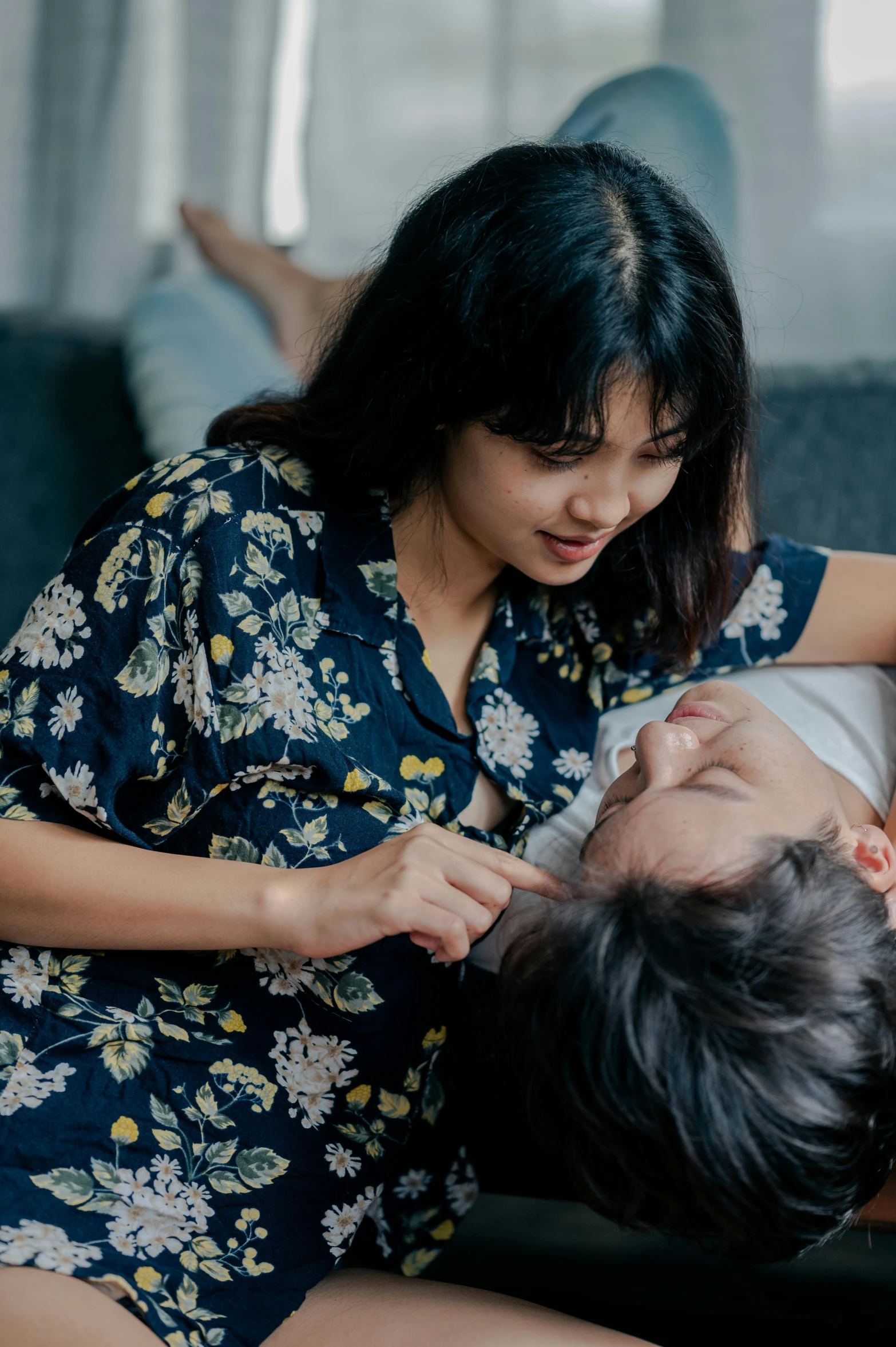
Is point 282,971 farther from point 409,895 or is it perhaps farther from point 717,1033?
point 717,1033

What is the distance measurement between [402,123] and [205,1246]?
242 cm

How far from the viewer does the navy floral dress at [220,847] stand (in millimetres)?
1042

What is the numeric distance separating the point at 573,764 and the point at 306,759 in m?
0.38

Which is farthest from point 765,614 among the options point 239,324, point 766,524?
point 239,324

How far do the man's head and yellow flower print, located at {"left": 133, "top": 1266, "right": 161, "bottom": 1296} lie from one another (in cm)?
36

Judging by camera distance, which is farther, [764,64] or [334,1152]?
[764,64]

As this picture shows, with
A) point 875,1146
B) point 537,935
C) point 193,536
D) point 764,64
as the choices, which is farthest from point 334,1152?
point 764,64

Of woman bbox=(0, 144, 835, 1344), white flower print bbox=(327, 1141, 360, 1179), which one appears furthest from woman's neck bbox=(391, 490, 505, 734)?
white flower print bbox=(327, 1141, 360, 1179)

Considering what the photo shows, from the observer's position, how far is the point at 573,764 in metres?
1.36

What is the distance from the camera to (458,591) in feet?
4.30

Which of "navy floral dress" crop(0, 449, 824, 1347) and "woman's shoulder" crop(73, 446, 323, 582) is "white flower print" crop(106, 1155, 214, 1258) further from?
"woman's shoulder" crop(73, 446, 323, 582)

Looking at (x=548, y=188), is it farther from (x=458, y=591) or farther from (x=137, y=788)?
(x=137, y=788)

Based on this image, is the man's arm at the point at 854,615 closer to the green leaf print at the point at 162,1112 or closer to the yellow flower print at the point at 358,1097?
the yellow flower print at the point at 358,1097

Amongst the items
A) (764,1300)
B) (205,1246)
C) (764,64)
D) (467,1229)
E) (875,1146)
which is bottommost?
(764,1300)
